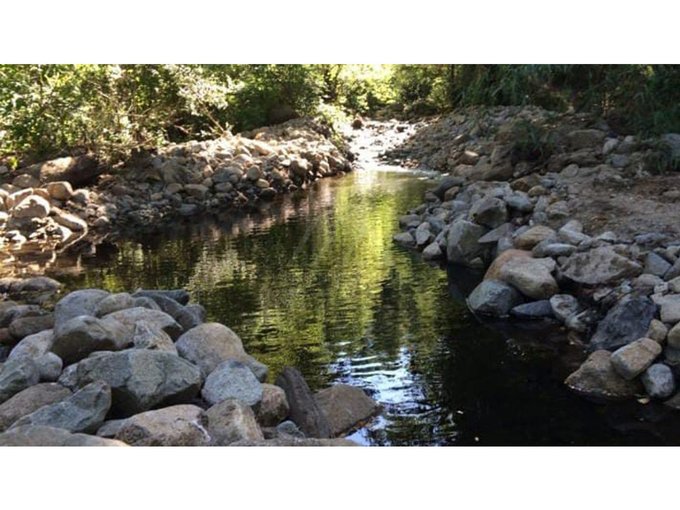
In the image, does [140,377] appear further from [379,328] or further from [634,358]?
[634,358]

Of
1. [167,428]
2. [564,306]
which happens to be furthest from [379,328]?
[167,428]

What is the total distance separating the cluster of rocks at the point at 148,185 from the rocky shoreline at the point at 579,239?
158 inches

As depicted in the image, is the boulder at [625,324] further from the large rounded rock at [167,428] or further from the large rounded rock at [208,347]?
the large rounded rock at [167,428]

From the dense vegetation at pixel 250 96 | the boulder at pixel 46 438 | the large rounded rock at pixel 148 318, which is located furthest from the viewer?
the dense vegetation at pixel 250 96

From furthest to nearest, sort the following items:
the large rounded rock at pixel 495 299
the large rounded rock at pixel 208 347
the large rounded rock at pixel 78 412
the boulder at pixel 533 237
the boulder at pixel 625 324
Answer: the boulder at pixel 533 237
the large rounded rock at pixel 495 299
the boulder at pixel 625 324
the large rounded rock at pixel 208 347
the large rounded rock at pixel 78 412

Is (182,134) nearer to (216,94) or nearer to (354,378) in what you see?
(216,94)

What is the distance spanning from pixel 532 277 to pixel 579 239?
0.75 metres

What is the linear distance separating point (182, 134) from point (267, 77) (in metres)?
2.68

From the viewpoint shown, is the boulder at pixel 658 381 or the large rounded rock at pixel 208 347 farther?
the large rounded rock at pixel 208 347

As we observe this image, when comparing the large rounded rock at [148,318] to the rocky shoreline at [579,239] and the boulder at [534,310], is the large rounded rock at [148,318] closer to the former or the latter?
the rocky shoreline at [579,239]

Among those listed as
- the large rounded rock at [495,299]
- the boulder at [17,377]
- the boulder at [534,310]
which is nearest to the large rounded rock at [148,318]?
the boulder at [17,377]

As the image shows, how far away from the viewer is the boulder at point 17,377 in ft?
11.6

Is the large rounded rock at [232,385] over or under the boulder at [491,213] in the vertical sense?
under

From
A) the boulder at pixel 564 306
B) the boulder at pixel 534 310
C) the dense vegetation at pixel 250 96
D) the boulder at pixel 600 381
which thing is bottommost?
the boulder at pixel 600 381
